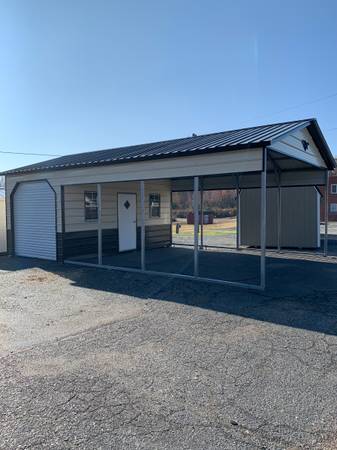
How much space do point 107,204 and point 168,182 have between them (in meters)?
3.71

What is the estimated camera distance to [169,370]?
4.03 meters

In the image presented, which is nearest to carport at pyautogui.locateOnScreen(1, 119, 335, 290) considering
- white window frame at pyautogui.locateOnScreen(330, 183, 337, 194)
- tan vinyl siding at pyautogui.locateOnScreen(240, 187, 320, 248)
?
tan vinyl siding at pyautogui.locateOnScreen(240, 187, 320, 248)

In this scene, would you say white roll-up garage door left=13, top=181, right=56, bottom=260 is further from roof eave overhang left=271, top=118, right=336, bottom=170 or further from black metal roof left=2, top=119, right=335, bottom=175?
roof eave overhang left=271, top=118, right=336, bottom=170

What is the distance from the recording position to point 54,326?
5.61 metres

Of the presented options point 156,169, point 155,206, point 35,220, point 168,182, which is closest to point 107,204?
point 35,220

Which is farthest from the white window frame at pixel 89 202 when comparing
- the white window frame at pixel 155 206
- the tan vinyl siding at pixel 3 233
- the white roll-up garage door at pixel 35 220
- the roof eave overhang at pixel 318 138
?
the roof eave overhang at pixel 318 138

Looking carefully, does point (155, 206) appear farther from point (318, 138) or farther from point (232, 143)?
point (232, 143)

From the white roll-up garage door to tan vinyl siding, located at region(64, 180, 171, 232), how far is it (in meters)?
0.52

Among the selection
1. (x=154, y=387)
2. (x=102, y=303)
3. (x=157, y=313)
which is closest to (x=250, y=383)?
(x=154, y=387)

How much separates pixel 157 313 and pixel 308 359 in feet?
8.33

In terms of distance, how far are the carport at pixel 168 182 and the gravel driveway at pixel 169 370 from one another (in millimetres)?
1997

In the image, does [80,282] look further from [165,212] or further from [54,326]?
[165,212]

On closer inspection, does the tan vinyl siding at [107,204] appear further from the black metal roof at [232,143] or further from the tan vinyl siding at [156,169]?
the black metal roof at [232,143]

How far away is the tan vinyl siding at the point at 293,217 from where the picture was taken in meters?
15.8
